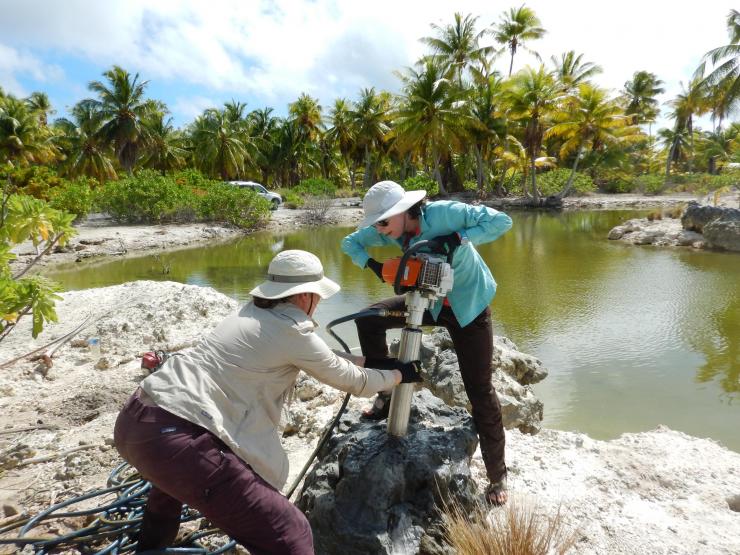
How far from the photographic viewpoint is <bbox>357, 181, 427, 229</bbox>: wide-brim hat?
2414 millimetres

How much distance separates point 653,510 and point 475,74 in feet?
118

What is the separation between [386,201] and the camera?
245 centimetres

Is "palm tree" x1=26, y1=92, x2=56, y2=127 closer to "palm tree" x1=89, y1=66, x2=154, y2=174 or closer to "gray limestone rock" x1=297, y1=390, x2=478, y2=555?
"palm tree" x1=89, y1=66, x2=154, y2=174

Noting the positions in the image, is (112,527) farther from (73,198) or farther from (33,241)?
(73,198)

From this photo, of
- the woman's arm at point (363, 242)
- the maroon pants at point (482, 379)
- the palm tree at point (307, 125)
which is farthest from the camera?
the palm tree at point (307, 125)

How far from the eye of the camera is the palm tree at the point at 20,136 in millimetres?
30734

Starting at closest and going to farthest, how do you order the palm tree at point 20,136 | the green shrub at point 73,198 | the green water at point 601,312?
the green water at point 601,312 → the green shrub at point 73,198 → the palm tree at point 20,136

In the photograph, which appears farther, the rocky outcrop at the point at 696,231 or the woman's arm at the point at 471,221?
the rocky outcrop at the point at 696,231

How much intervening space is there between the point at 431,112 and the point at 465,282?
97.0 ft

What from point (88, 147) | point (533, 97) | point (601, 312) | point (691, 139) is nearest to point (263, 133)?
point (88, 147)

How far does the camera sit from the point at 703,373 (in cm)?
573

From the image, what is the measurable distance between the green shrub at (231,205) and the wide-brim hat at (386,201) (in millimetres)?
19309

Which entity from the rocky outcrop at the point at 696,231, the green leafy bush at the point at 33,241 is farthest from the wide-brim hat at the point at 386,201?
the rocky outcrop at the point at 696,231

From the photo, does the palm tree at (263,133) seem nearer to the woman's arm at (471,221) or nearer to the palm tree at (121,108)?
the palm tree at (121,108)
